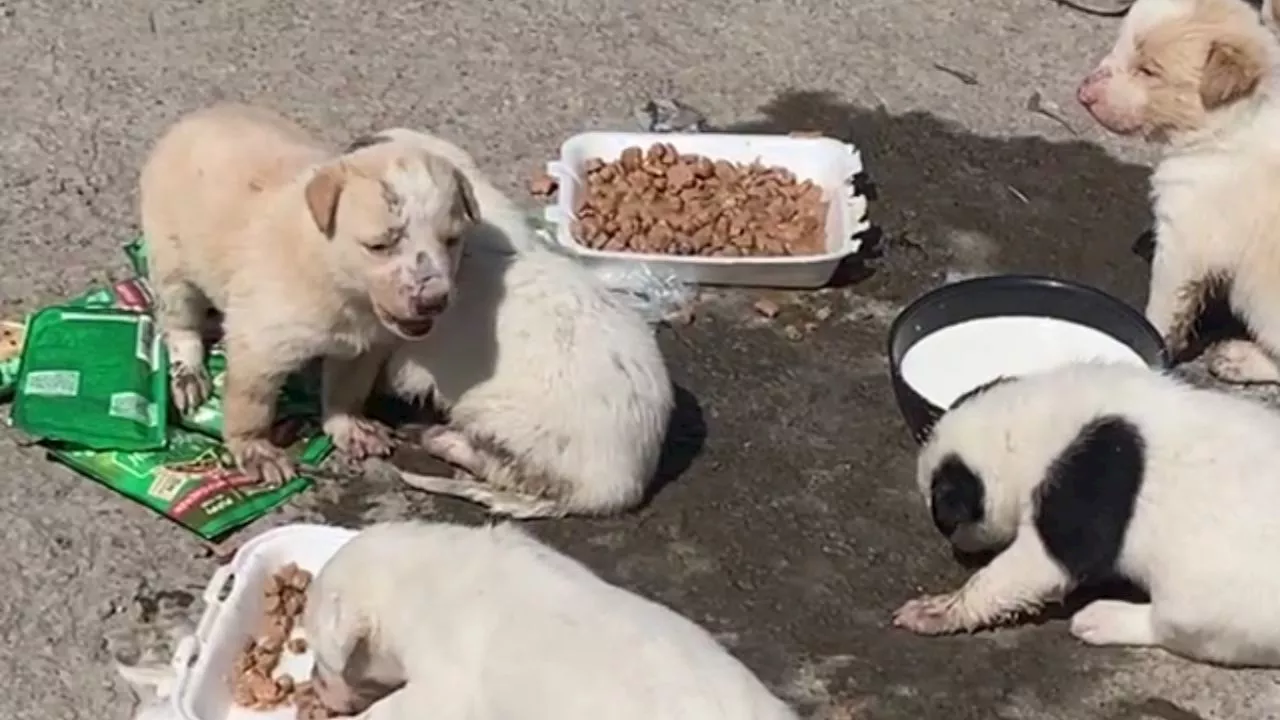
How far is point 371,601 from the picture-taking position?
13.7 feet

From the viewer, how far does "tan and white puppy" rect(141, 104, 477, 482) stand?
503 cm

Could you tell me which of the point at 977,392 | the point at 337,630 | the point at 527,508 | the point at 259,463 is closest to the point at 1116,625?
the point at 977,392

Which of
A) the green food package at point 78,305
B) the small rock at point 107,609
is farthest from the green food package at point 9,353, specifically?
the small rock at point 107,609

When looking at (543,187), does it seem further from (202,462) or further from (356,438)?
(202,462)

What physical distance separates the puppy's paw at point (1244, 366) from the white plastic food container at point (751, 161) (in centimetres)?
110

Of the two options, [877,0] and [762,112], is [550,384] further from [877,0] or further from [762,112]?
[877,0]

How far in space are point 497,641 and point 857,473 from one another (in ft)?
5.69

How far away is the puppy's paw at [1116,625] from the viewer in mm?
4980

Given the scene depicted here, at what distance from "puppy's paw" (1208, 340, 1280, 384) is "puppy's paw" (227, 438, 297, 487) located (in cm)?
266

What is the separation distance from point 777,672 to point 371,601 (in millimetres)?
1176

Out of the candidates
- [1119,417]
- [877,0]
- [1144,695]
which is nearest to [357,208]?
[1119,417]

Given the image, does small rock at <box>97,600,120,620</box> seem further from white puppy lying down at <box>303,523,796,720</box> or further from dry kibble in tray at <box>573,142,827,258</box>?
dry kibble in tray at <box>573,142,827,258</box>

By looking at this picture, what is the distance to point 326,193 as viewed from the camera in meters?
5.02

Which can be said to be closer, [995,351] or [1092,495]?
[1092,495]
